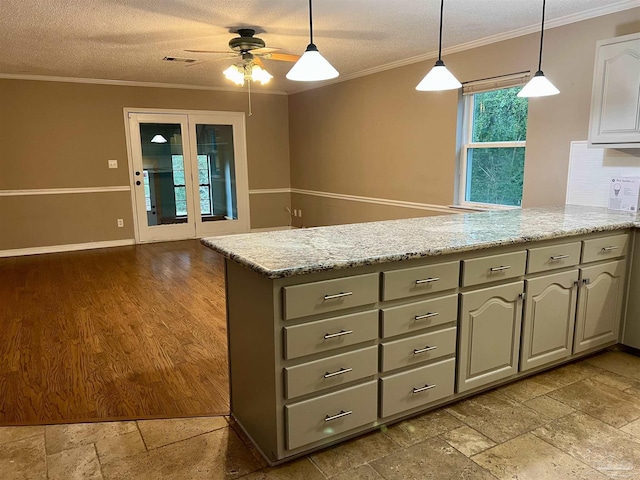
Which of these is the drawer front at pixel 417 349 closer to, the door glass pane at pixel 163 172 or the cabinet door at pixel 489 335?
the cabinet door at pixel 489 335

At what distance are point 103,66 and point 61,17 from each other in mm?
2004

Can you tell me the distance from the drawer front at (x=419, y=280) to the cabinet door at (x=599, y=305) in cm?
106

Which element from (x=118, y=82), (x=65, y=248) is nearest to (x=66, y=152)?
(x=118, y=82)

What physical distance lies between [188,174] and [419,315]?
221 inches

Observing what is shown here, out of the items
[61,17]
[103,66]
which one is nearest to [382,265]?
[61,17]

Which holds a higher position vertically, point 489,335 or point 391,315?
point 391,315

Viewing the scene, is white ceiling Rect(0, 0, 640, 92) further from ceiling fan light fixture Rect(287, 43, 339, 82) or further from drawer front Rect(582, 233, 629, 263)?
drawer front Rect(582, 233, 629, 263)

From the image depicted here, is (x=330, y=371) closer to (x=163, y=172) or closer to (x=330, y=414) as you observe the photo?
(x=330, y=414)

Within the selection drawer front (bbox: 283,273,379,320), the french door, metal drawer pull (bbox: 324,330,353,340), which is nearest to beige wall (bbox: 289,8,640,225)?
the french door

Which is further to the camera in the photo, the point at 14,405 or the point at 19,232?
the point at 19,232

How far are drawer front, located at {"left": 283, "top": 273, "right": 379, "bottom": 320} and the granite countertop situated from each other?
0.08 metres

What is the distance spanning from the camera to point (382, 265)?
194 centimetres

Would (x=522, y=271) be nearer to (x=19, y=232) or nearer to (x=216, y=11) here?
(x=216, y=11)

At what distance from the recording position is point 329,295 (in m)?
1.83
